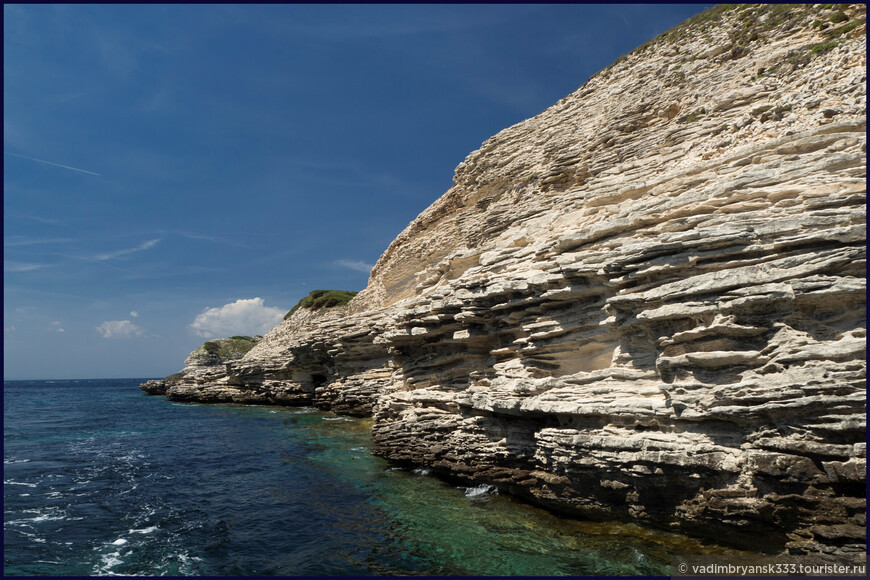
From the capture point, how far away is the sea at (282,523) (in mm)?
13117

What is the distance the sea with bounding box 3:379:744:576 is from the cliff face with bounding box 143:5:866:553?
1988 millimetres

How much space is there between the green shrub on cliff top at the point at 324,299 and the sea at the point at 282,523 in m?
60.1

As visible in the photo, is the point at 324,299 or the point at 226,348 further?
the point at 226,348

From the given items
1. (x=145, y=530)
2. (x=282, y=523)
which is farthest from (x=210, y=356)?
(x=282, y=523)

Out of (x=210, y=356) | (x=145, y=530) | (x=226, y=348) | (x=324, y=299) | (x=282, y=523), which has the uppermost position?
(x=324, y=299)

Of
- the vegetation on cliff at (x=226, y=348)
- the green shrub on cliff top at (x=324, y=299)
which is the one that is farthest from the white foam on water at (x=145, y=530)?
the vegetation on cliff at (x=226, y=348)

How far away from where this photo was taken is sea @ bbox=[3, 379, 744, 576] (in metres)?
13.1

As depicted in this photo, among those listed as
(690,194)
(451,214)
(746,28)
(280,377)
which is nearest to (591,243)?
(690,194)

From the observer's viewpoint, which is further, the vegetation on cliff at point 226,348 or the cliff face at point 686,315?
the vegetation on cliff at point 226,348

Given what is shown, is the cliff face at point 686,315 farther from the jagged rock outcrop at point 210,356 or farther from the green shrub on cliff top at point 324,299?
the jagged rock outcrop at point 210,356

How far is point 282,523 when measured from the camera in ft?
55.6

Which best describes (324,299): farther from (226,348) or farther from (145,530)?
(145,530)

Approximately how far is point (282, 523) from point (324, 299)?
253ft

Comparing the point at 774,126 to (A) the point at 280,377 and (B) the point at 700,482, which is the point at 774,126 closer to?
(B) the point at 700,482
